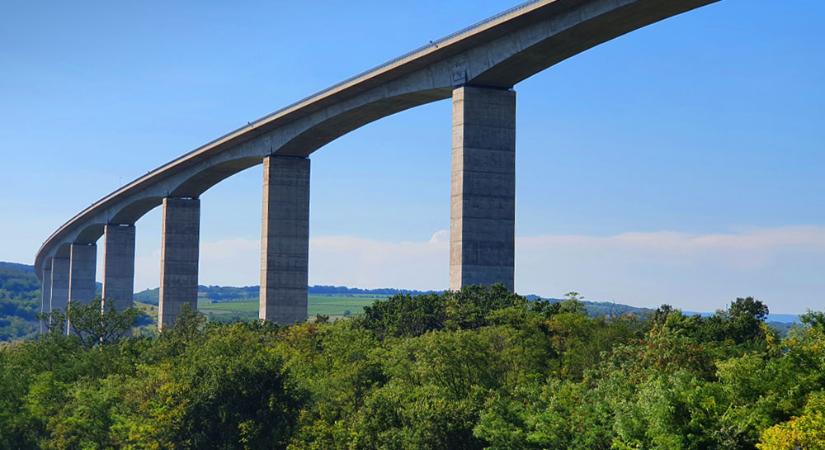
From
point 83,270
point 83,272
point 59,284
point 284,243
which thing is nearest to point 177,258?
point 284,243

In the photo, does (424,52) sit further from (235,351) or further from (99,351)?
(99,351)

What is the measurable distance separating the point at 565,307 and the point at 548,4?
14.8 metres

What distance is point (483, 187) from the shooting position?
59.6 meters

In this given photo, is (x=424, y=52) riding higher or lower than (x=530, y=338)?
higher

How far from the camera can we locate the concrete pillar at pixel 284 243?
81.3m

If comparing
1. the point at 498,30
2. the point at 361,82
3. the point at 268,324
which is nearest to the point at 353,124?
the point at 361,82

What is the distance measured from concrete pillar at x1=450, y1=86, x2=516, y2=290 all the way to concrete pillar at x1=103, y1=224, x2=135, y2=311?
2564 inches

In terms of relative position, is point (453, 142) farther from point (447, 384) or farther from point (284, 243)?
point (284, 243)

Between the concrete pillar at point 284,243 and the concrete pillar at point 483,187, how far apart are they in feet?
78.3

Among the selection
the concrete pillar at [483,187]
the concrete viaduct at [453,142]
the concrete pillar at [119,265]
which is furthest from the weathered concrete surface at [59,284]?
the concrete pillar at [483,187]

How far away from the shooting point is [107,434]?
56250 millimetres

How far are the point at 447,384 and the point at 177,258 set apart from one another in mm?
57760

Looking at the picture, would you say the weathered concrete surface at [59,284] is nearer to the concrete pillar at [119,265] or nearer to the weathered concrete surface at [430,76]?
the concrete pillar at [119,265]

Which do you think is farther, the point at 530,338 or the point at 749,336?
the point at 749,336
